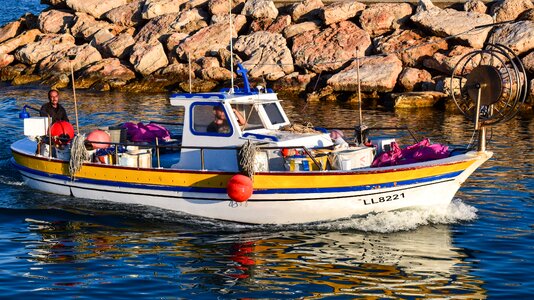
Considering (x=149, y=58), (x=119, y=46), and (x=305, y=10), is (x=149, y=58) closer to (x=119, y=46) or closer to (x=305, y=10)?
(x=119, y=46)

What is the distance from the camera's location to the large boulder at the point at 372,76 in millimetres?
33844

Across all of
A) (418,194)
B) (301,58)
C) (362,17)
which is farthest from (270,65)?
(418,194)

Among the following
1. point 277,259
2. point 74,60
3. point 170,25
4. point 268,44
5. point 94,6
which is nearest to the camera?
point 277,259

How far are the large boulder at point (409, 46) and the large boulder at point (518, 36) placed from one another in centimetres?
250

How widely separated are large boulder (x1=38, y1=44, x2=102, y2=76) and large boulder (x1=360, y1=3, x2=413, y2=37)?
13.9 metres

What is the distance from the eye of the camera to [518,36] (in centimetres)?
3278

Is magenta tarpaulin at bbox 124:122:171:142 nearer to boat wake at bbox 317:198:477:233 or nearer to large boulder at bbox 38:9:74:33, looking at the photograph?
boat wake at bbox 317:198:477:233

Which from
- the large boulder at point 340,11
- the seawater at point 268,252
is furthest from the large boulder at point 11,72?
the seawater at point 268,252

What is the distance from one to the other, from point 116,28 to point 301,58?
1258cm

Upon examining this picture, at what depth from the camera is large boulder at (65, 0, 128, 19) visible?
148ft

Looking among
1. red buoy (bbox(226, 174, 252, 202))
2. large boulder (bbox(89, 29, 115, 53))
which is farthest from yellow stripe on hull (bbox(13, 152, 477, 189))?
large boulder (bbox(89, 29, 115, 53))

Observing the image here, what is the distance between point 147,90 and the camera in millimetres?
38500

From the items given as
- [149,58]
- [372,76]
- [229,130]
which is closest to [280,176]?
[229,130]

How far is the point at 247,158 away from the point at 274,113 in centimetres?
255
